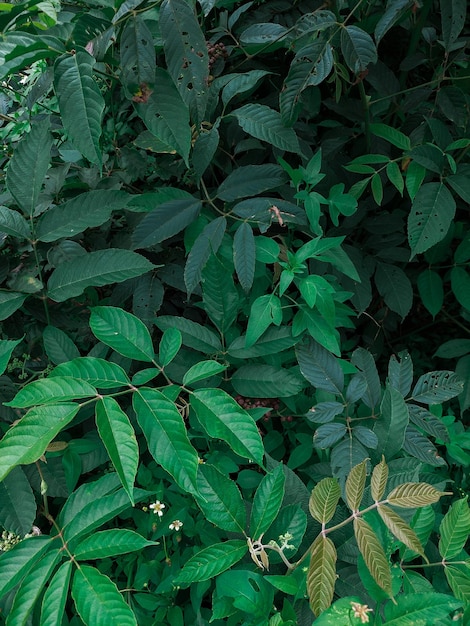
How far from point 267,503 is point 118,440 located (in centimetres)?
28

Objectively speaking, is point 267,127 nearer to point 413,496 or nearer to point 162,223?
point 162,223

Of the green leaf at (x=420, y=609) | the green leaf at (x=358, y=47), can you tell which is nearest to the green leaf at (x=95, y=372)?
the green leaf at (x=420, y=609)

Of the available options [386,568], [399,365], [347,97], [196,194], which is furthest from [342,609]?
[347,97]

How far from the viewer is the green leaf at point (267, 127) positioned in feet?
4.06

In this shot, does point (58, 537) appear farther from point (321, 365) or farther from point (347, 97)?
point (347, 97)

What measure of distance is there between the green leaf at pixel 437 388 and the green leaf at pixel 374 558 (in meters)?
0.45

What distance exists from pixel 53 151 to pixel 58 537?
978mm

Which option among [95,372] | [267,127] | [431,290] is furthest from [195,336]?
[431,290]

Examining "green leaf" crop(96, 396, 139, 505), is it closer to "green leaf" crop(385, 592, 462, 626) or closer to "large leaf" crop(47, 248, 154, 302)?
"large leaf" crop(47, 248, 154, 302)

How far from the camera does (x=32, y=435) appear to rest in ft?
2.81

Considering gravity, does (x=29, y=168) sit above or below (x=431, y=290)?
above

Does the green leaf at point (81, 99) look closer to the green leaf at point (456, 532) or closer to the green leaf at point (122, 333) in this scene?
the green leaf at point (122, 333)

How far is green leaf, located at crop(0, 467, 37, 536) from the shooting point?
3.38 ft

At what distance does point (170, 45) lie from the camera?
3.39 feet
